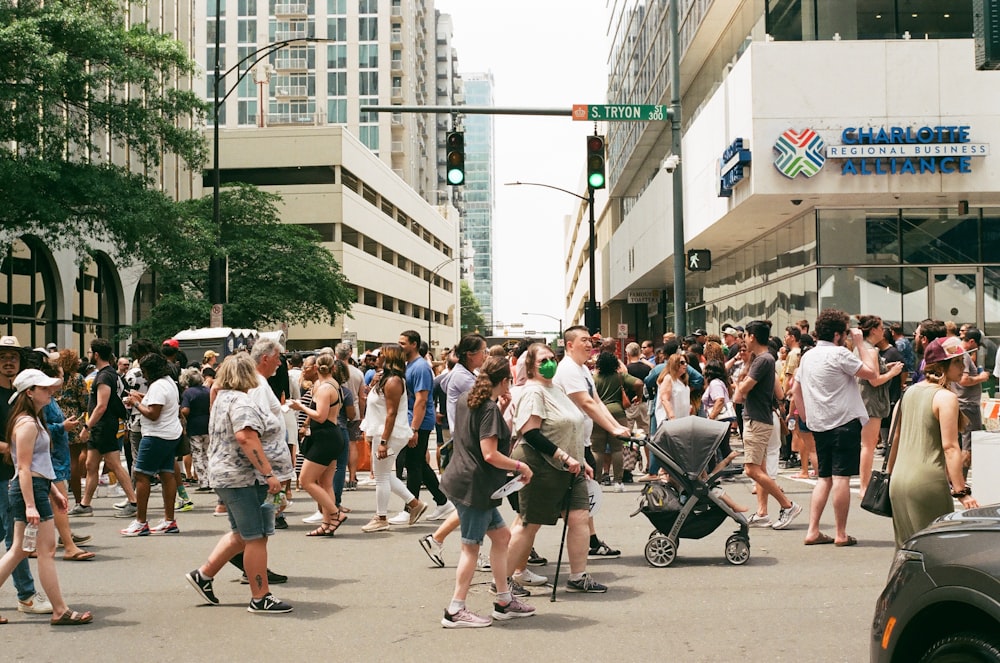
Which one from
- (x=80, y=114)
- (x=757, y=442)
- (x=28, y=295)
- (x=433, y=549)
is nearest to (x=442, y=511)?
(x=433, y=549)

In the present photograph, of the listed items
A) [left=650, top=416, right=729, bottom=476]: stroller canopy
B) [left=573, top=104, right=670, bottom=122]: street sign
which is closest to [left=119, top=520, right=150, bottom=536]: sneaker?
[left=650, top=416, right=729, bottom=476]: stroller canopy

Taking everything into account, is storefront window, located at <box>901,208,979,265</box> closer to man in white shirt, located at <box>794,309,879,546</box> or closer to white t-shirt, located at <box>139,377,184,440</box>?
man in white shirt, located at <box>794,309,879,546</box>

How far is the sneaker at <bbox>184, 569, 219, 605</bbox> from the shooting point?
7.36 meters

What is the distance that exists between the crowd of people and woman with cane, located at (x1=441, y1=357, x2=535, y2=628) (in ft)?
0.04

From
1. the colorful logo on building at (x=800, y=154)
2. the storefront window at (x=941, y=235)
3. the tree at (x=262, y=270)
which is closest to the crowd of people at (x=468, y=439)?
the colorful logo on building at (x=800, y=154)

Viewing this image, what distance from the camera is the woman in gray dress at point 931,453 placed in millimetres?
6137

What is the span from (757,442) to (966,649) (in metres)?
6.54

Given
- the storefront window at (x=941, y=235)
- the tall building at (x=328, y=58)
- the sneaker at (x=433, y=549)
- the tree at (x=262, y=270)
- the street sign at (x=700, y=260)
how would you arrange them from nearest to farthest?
1. the sneaker at (x=433, y=549)
2. the storefront window at (x=941, y=235)
3. the street sign at (x=700, y=260)
4. the tree at (x=262, y=270)
5. the tall building at (x=328, y=58)

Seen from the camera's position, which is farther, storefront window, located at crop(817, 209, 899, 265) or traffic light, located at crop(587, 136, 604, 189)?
storefront window, located at crop(817, 209, 899, 265)

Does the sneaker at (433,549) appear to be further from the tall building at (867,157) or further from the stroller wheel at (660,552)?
the tall building at (867,157)

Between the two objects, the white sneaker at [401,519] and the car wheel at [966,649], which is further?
the white sneaker at [401,519]

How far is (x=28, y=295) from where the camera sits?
1264 inches

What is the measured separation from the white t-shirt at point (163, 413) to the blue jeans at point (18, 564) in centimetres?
331

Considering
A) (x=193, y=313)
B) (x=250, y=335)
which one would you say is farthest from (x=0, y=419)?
(x=193, y=313)
